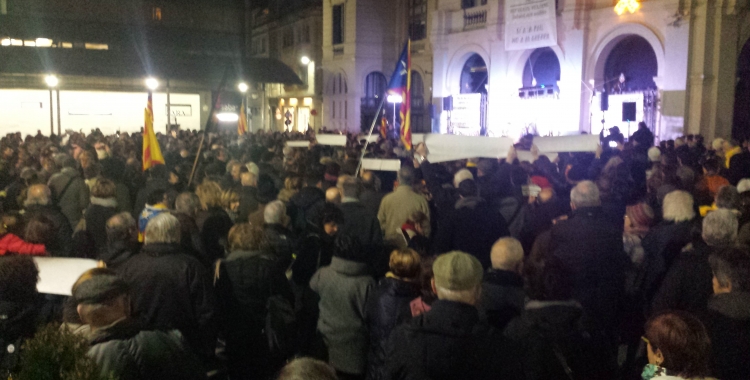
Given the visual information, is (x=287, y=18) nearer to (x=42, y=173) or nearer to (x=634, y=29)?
(x=634, y=29)

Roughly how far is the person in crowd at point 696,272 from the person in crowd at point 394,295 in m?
1.74

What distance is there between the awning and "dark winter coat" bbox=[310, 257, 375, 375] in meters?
28.8

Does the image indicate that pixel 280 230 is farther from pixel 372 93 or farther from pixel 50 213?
pixel 372 93

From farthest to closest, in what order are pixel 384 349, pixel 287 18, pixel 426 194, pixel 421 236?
pixel 287 18
pixel 426 194
pixel 421 236
pixel 384 349

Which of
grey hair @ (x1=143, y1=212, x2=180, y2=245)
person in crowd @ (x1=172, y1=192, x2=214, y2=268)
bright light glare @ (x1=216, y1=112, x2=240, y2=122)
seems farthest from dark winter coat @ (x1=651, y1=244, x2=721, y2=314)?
bright light glare @ (x1=216, y1=112, x2=240, y2=122)

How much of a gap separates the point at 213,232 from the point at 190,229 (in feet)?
1.52

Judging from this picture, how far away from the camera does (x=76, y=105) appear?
36000mm

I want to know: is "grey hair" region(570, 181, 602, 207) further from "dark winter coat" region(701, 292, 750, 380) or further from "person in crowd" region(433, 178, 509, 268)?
"dark winter coat" region(701, 292, 750, 380)

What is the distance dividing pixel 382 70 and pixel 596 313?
105ft

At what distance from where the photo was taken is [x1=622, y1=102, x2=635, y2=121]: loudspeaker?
1890 cm

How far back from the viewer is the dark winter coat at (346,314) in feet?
14.9

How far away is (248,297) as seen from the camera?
4801 mm

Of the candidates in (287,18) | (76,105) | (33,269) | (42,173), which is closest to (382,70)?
(287,18)

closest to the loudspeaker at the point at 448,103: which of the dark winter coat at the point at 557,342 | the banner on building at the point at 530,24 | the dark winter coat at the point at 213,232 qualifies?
the banner on building at the point at 530,24
